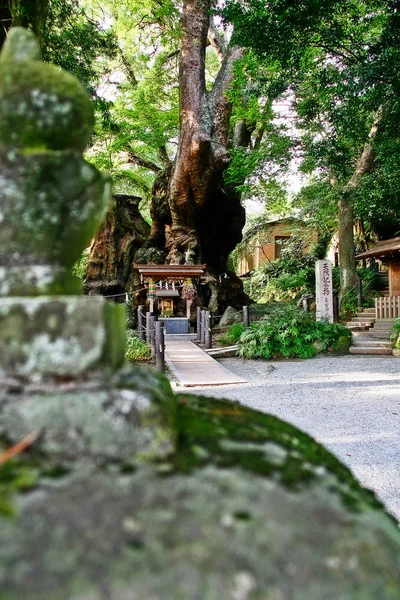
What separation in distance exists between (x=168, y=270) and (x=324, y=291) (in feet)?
18.5

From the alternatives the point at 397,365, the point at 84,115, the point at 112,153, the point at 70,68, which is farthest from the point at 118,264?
the point at 84,115

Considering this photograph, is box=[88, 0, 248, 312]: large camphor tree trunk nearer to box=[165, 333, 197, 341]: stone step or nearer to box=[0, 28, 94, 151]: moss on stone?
box=[165, 333, 197, 341]: stone step

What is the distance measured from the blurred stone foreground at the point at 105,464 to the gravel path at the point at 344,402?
8.93 ft

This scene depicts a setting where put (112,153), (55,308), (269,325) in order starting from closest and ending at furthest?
(55,308) < (269,325) < (112,153)

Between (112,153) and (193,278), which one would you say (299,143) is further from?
(112,153)

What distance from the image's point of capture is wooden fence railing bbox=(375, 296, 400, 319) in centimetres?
1388

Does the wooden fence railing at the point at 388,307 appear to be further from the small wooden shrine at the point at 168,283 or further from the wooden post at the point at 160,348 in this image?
the wooden post at the point at 160,348

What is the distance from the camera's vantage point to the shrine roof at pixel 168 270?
49.0 feet

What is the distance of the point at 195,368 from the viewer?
357 inches

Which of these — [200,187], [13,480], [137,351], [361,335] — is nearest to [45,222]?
[13,480]

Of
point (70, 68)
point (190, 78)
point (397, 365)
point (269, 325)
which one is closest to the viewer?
point (70, 68)

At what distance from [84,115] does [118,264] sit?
19046 mm

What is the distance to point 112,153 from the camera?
64.1ft

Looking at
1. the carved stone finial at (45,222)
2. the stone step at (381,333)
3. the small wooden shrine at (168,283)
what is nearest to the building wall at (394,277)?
the stone step at (381,333)
